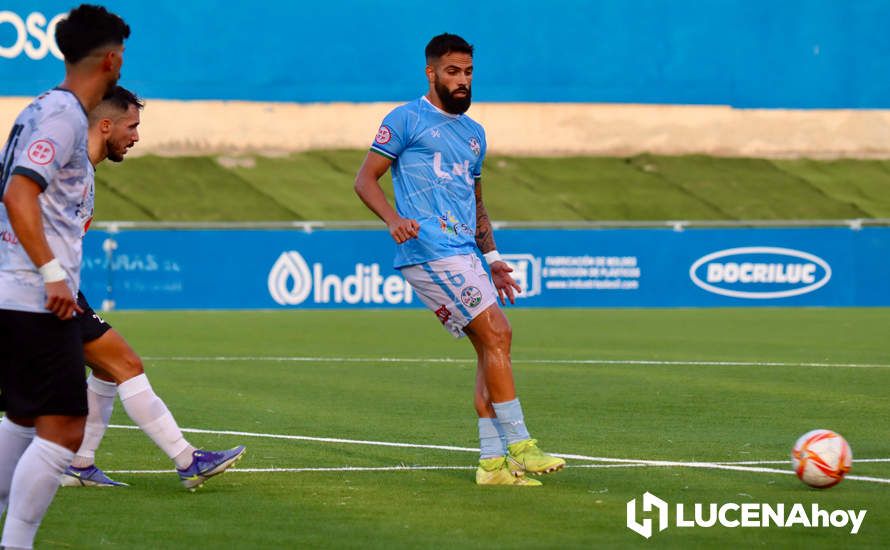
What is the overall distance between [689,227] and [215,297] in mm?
8044

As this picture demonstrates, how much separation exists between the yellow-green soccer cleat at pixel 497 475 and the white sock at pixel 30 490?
2.87 meters

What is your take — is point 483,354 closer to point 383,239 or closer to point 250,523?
point 250,523

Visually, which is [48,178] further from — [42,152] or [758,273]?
[758,273]

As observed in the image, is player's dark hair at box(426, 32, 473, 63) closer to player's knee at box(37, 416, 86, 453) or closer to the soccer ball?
the soccer ball

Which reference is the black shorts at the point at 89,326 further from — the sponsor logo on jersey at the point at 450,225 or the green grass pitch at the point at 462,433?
the sponsor logo on jersey at the point at 450,225

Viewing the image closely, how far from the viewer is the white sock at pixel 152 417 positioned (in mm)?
7629

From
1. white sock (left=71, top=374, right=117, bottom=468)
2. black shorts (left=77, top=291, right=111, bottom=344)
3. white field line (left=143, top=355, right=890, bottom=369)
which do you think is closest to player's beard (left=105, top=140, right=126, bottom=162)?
black shorts (left=77, top=291, right=111, bottom=344)

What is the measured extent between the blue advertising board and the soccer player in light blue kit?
16.5 metres

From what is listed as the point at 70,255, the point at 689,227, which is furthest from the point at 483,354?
the point at 689,227

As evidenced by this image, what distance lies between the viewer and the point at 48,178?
5.55 m

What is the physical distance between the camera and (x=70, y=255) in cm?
580

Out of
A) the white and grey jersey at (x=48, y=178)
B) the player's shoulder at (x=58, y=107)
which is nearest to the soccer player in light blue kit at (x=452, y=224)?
the white and grey jersey at (x=48, y=178)

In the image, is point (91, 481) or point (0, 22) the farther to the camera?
point (0, 22)

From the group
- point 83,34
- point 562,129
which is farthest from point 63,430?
point 562,129
